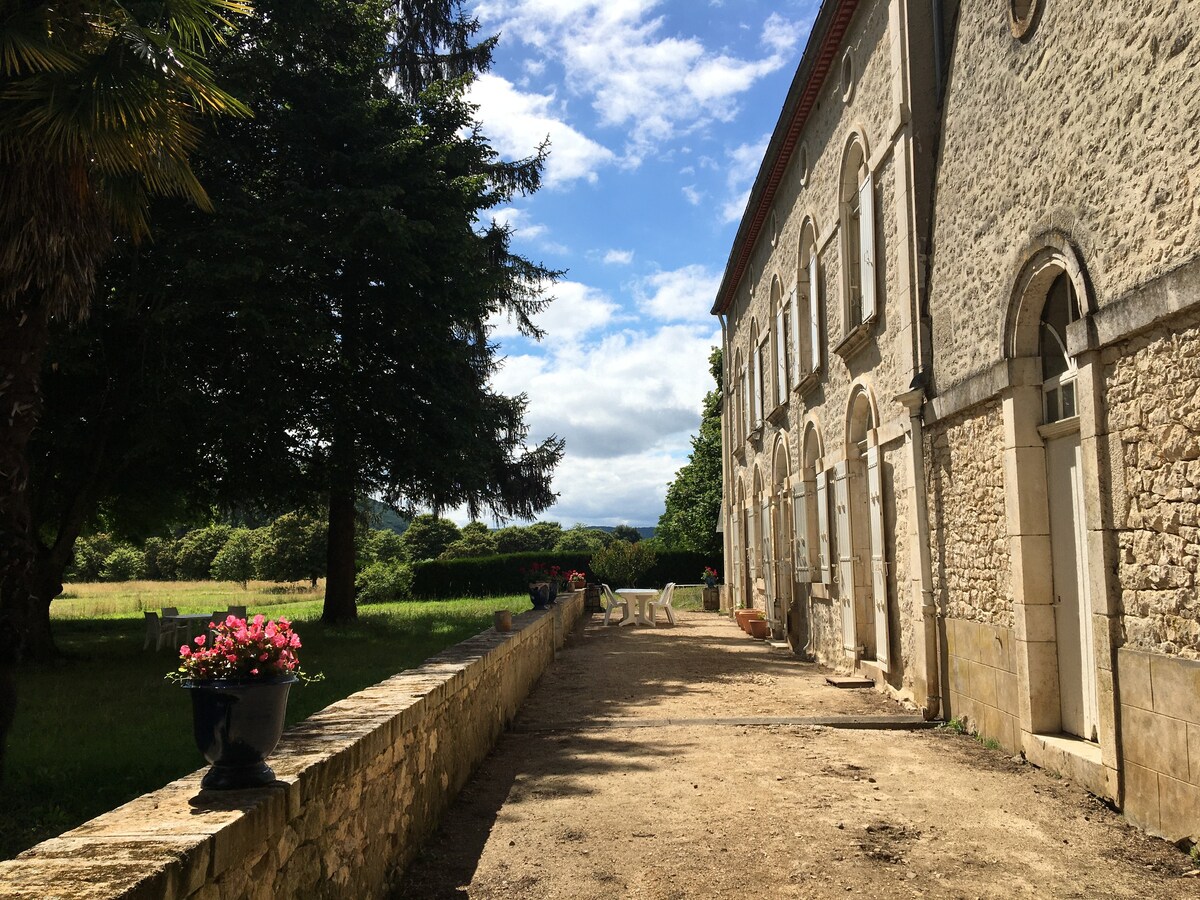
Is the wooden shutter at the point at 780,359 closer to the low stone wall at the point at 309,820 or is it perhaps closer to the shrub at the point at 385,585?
the low stone wall at the point at 309,820

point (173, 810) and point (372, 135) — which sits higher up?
point (372, 135)

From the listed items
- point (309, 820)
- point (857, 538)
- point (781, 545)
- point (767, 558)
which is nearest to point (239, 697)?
point (309, 820)

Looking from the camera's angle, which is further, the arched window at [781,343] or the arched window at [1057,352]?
the arched window at [781,343]

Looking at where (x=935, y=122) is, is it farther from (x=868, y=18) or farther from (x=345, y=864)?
(x=345, y=864)

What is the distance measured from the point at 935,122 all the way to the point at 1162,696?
212 inches

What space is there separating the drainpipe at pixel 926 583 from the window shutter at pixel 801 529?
16.2 feet

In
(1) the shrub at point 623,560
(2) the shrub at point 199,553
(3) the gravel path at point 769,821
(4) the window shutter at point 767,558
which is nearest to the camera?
(3) the gravel path at point 769,821

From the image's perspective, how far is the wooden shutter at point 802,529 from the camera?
13.5 meters

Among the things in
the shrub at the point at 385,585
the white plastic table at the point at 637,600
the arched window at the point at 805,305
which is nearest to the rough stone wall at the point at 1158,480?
the arched window at the point at 805,305

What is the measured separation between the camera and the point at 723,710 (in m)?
9.05

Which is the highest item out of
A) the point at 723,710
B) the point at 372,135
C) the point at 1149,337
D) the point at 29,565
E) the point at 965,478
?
the point at 372,135

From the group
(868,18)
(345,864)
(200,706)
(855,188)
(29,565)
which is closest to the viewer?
(200,706)

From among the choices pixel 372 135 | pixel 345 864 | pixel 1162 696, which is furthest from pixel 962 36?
pixel 372 135

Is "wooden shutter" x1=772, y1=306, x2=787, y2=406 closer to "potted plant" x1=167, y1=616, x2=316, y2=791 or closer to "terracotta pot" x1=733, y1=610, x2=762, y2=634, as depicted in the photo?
"terracotta pot" x1=733, y1=610, x2=762, y2=634
